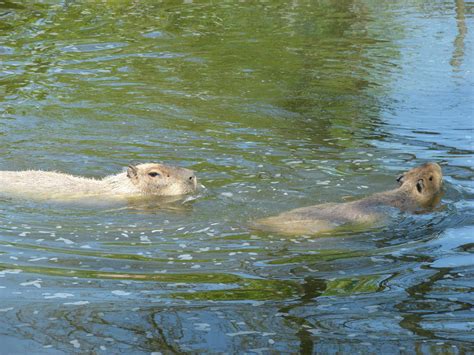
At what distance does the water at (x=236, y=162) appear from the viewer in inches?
274

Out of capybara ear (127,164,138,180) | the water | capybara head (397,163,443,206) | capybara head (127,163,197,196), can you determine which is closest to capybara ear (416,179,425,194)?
capybara head (397,163,443,206)

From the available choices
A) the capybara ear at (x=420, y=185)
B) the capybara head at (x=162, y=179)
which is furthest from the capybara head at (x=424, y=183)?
the capybara head at (x=162, y=179)

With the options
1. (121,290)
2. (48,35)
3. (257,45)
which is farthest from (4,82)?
(121,290)

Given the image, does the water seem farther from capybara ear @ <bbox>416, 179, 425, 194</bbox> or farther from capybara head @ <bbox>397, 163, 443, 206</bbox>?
capybara ear @ <bbox>416, 179, 425, 194</bbox>

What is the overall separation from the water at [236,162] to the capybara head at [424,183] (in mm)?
180

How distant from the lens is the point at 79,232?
9352 millimetres

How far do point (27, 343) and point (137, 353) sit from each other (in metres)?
0.80

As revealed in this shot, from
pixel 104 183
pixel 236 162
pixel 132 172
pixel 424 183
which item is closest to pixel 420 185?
pixel 424 183

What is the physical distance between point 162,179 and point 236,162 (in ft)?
4.10

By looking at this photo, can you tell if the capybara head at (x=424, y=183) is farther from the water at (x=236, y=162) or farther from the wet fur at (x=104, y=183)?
the wet fur at (x=104, y=183)

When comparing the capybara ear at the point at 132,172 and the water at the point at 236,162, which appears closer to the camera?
the water at the point at 236,162

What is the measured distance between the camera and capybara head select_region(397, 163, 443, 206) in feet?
34.1

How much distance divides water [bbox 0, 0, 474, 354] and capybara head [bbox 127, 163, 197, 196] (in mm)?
236

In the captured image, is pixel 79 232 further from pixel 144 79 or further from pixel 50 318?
pixel 144 79
